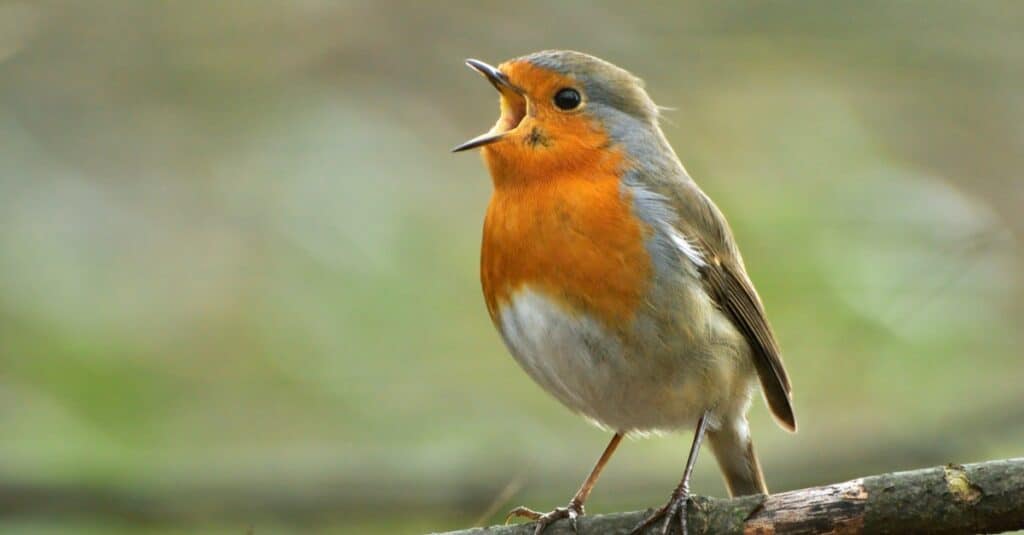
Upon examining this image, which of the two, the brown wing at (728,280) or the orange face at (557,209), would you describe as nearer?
the orange face at (557,209)

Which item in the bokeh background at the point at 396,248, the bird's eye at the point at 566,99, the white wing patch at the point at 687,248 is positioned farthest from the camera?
the bokeh background at the point at 396,248

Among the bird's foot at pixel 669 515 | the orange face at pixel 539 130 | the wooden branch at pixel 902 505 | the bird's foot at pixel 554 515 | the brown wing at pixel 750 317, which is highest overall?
the orange face at pixel 539 130

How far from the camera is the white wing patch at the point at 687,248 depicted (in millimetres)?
4258

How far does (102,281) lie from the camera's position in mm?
5113

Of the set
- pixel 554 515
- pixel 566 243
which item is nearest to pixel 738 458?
pixel 554 515

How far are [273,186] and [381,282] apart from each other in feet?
2.65

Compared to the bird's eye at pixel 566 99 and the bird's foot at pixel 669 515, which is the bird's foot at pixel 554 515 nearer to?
the bird's foot at pixel 669 515

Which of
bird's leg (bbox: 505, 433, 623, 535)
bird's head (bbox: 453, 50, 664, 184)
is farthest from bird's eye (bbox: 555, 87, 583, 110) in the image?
bird's leg (bbox: 505, 433, 623, 535)

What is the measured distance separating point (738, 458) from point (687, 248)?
1.04m

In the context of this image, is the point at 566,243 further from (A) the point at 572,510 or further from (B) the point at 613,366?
(A) the point at 572,510

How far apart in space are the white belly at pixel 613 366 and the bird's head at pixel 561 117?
0.52 meters

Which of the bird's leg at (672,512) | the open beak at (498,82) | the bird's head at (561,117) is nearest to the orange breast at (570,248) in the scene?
the bird's head at (561,117)

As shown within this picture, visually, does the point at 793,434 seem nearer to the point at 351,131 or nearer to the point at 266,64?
the point at 351,131

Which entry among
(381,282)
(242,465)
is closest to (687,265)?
(381,282)
